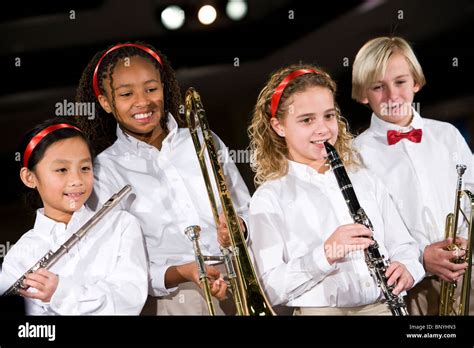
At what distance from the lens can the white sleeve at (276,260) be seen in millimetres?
3135

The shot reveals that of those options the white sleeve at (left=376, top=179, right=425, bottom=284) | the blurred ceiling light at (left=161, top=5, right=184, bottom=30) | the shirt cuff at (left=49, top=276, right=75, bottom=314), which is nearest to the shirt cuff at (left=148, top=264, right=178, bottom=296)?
the shirt cuff at (left=49, top=276, right=75, bottom=314)

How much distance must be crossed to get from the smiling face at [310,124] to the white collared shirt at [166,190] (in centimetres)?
25

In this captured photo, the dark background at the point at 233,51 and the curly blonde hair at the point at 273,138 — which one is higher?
the dark background at the point at 233,51

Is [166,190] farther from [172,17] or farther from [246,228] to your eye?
[172,17]

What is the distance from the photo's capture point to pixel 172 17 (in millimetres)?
3396

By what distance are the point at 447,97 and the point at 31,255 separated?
1.68m

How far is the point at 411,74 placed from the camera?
11.0ft

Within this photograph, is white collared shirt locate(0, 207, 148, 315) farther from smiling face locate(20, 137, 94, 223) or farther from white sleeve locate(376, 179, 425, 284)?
white sleeve locate(376, 179, 425, 284)

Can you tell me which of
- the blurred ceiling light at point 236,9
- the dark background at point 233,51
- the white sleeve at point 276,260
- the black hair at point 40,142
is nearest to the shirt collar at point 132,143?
the black hair at point 40,142

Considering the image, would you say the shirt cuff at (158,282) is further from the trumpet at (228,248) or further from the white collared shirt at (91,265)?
the trumpet at (228,248)

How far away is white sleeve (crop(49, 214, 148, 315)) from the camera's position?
125 inches

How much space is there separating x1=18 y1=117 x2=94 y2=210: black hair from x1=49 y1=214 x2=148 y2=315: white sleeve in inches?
13.1
